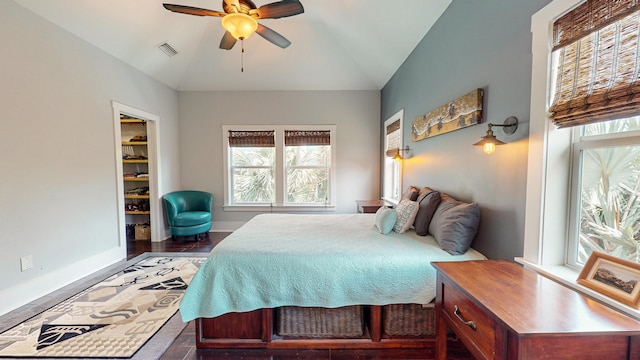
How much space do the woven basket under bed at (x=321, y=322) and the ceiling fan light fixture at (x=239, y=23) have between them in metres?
2.24

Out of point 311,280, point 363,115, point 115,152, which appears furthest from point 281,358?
point 363,115

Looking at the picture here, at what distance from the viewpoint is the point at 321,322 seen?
5.71 ft

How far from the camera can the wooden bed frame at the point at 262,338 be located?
5.61 feet

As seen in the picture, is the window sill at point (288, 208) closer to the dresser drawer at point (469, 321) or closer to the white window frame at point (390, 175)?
the white window frame at point (390, 175)

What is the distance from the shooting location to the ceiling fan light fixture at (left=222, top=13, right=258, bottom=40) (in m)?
1.99

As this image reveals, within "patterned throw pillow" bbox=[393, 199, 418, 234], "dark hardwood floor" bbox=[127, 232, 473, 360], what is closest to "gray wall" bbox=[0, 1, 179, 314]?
"dark hardwood floor" bbox=[127, 232, 473, 360]

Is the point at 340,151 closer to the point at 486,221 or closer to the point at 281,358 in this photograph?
the point at 486,221

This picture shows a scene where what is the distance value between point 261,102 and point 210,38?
1278 millimetres

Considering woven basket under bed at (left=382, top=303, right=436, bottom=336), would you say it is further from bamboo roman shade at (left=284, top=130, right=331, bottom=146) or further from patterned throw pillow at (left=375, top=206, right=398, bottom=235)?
bamboo roman shade at (left=284, top=130, right=331, bottom=146)

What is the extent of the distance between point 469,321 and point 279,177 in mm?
4027

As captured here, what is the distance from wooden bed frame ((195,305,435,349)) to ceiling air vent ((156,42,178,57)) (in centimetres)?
366

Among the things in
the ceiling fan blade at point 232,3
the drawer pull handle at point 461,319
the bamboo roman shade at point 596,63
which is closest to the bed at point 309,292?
the drawer pull handle at point 461,319

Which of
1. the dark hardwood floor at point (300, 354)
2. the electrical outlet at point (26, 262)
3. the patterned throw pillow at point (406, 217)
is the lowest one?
the dark hardwood floor at point (300, 354)

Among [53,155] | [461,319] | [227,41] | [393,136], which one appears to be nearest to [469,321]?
[461,319]
